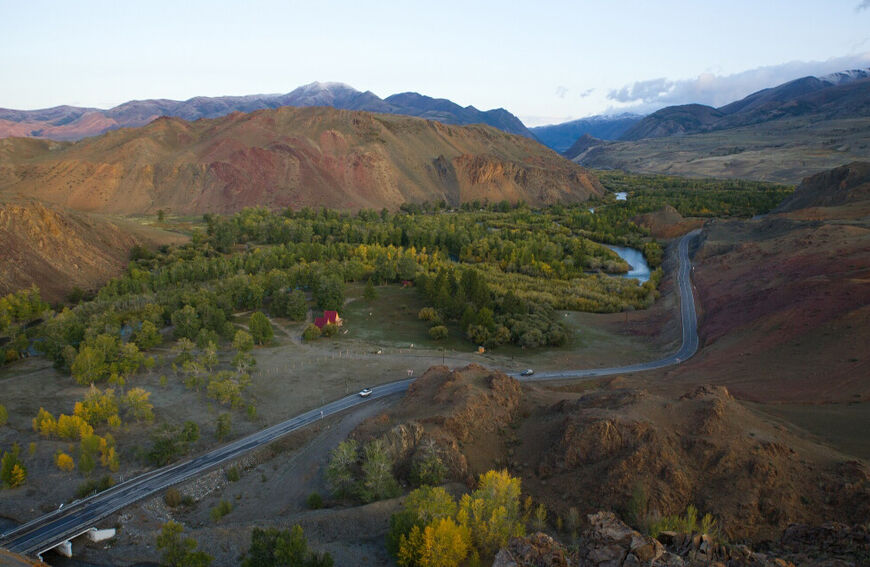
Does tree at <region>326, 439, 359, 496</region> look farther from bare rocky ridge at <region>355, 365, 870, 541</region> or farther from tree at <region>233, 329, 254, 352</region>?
tree at <region>233, 329, 254, 352</region>

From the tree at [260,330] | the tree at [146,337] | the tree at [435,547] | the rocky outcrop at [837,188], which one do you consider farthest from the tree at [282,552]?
the rocky outcrop at [837,188]

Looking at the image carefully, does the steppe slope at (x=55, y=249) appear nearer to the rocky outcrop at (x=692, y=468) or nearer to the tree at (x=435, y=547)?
the tree at (x=435, y=547)

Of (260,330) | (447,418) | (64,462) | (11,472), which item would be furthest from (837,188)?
(11,472)

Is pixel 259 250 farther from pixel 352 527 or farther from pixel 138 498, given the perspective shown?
pixel 352 527

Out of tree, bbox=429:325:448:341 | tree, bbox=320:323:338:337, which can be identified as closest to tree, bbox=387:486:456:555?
tree, bbox=429:325:448:341

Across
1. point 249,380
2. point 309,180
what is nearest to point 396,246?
point 309,180
